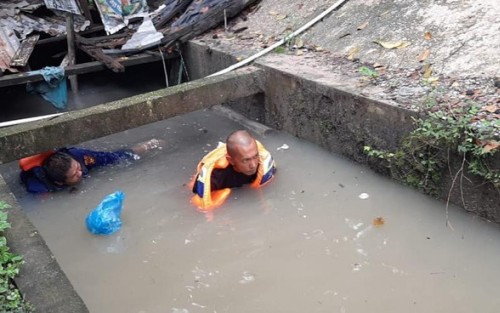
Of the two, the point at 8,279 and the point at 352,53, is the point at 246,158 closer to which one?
the point at 352,53

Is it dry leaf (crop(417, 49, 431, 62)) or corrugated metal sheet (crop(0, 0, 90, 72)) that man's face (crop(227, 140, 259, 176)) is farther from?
corrugated metal sheet (crop(0, 0, 90, 72))

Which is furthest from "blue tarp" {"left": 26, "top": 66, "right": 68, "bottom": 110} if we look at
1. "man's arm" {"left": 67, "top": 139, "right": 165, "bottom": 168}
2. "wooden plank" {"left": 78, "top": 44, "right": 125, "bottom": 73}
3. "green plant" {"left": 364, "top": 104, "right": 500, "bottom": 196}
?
"green plant" {"left": 364, "top": 104, "right": 500, "bottom": 196}

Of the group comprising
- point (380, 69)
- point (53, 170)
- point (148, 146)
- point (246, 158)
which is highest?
point (380, 69)

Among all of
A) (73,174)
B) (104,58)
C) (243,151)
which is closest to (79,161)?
(73,174)

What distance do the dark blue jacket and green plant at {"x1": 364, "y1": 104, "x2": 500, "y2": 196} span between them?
279 cm

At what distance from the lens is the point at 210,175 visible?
4543mm

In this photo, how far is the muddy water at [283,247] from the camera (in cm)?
337

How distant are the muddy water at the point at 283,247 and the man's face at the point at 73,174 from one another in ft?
0.42

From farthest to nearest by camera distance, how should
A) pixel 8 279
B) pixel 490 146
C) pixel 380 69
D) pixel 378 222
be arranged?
pixel 380 69 → pixel 378 222 → pixel 490 146 → pixel 8 279

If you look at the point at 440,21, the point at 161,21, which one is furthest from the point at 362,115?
the point at 161,21

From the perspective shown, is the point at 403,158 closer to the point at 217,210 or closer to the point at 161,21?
the point at 217,210

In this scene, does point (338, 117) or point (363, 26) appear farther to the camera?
point (363, 26)

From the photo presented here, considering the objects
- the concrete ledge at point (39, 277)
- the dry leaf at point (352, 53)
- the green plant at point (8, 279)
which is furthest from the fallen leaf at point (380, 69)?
the green plant at point (8, 279)

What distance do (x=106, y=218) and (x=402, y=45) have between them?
3380 mm
